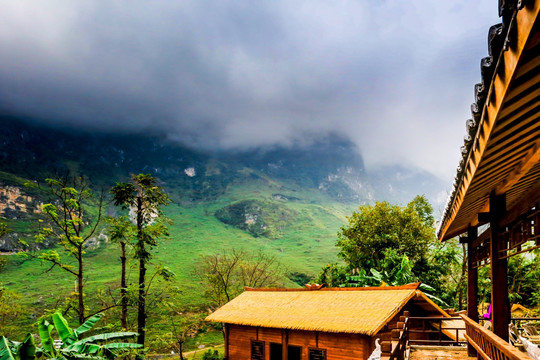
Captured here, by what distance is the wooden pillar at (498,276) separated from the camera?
5.43 meters

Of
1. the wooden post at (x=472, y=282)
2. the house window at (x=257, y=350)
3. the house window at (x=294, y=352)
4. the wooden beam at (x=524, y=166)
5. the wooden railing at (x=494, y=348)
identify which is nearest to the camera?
the wooden railing at (x=494, y=348)

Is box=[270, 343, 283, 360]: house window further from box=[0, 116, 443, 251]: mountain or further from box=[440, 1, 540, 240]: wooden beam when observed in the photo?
box=[0, 116, 443, 251]: mountain

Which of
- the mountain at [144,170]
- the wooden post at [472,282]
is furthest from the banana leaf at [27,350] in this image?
the mountain at [144,170]

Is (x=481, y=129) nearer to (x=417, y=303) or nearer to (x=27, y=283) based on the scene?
(x=417, y=303)

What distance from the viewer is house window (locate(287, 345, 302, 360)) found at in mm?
13891

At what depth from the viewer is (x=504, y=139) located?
3096 mm

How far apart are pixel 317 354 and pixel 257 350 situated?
309cm

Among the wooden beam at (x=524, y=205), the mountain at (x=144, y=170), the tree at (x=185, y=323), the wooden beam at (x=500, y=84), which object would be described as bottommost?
the tree at (x=185, y=323)

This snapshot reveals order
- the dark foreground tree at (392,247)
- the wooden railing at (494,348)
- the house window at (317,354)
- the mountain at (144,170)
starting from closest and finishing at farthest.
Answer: the wooden railing at (494,348)
the house window at (317,354)
the dark foreground tree at (392,247)
the mountain at (144,170)

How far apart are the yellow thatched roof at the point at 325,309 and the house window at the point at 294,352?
1.20m

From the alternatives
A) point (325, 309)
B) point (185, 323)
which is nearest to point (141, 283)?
point (325, 309)

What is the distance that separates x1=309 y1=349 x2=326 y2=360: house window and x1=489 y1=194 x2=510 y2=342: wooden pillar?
878cm

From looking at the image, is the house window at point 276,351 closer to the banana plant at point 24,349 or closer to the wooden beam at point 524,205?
the banana plant at point 24,349

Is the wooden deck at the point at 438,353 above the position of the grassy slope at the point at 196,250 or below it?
above
